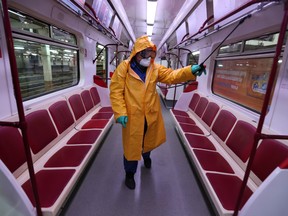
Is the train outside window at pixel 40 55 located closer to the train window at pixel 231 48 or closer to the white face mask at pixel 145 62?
the white face mask at pixel 145 62

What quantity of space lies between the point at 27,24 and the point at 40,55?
1.51 ft

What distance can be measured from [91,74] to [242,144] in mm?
3601

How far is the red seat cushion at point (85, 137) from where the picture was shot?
2463 mm

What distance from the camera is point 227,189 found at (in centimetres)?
164

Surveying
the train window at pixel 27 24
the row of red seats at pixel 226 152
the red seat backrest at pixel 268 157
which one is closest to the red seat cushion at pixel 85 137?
the row of red seats at pixel 226 152

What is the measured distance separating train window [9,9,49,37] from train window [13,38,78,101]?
0.15 metres

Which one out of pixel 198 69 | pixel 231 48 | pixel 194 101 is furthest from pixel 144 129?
pixel 194 101

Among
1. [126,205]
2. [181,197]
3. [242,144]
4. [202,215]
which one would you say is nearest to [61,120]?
[126,205]

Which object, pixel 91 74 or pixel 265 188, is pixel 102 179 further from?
pixel 91 74

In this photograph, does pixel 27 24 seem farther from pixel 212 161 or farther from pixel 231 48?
pixel 231 48

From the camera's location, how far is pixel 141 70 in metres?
1.99

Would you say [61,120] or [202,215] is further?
[61,120]

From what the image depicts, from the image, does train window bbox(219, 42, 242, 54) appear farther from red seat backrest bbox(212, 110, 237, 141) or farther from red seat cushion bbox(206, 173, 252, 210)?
red seat cushion bbox(206, 173, 252, 210)

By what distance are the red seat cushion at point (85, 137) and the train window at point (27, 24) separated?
1518mm
